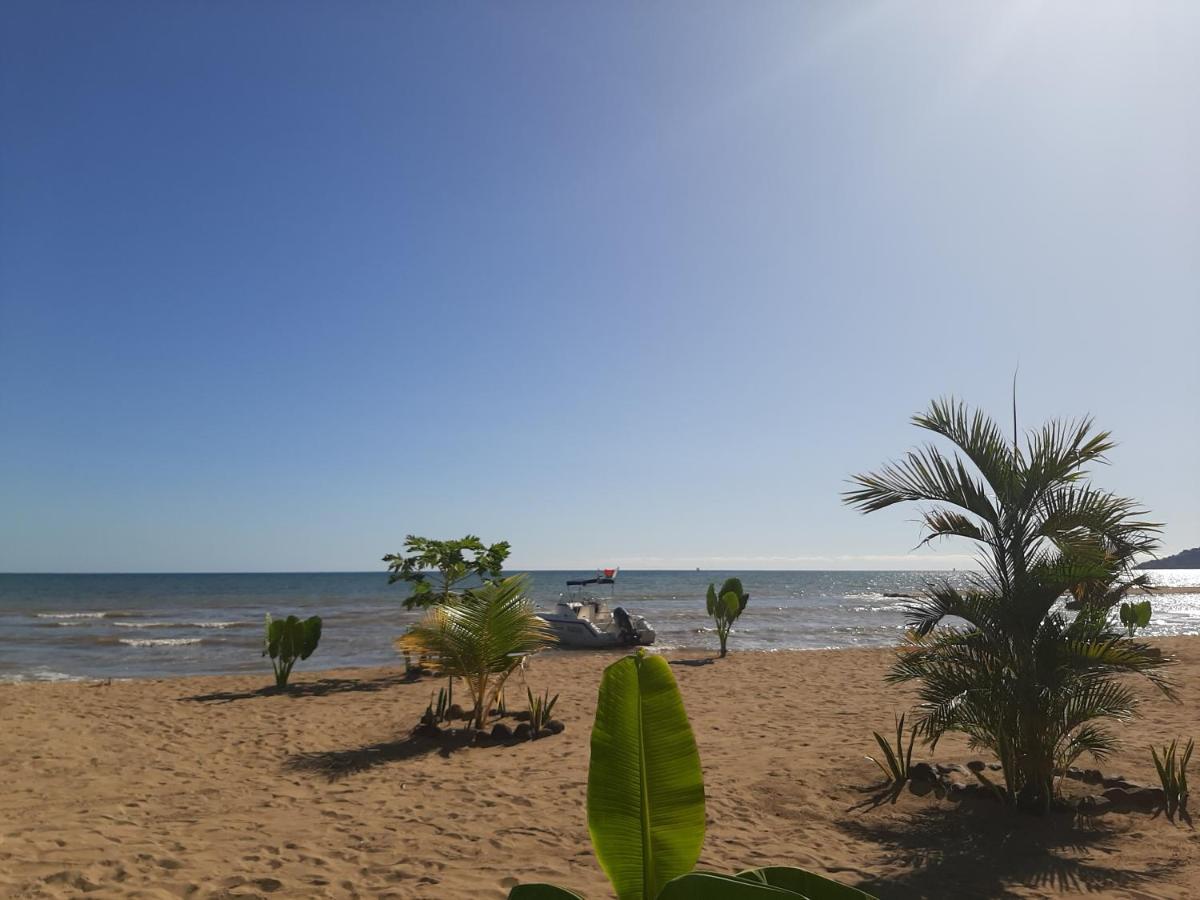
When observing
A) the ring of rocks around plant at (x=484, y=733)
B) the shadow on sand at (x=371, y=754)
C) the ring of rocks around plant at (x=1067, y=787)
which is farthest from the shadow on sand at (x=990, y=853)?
the shadow on sand at (x=371, y=754)

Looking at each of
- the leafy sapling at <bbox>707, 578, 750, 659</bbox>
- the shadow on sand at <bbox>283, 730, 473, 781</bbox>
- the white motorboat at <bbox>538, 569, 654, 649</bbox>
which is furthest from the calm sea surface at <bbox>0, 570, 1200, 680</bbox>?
the shadow on sand at <bbox>283, 730, 473, 781</bbox>

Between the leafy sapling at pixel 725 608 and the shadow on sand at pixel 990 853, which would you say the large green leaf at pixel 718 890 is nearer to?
the shadow on sand at pixel 990 853

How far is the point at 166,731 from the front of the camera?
9.84 meters

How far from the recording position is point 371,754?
332 inches

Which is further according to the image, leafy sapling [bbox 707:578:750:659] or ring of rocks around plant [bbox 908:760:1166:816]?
leafy sapling [bbox 707:578:750:659]

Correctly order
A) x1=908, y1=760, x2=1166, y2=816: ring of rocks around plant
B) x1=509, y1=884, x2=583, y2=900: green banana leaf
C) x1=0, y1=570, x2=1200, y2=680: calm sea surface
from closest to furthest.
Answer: x1=509, y1=884, x2=583, y2=900: green banana leaf, x1=908, y1=760, x2=1166, y2=816: ring of rocks around plant, x1=0, y1=570, x2=1200, y2=680: calm sea surface

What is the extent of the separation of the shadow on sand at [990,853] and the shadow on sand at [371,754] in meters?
4.86

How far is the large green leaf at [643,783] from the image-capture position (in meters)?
1.96

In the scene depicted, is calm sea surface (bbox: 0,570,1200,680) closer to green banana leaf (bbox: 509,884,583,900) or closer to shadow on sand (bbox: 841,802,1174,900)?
shadow on sand (bbox: 841,802,1174,900)

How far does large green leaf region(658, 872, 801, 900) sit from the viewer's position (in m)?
1.41

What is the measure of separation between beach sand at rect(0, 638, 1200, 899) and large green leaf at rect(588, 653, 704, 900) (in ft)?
9.86

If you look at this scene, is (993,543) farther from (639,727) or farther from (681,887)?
(681,887)

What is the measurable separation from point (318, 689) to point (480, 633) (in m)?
6.39

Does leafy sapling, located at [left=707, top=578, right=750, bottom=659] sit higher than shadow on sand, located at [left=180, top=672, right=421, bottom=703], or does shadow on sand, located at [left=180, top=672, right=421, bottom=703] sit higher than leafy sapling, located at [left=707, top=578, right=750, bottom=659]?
leafy sapling, located at [left=707, top=578, right=750, bottom=659]
